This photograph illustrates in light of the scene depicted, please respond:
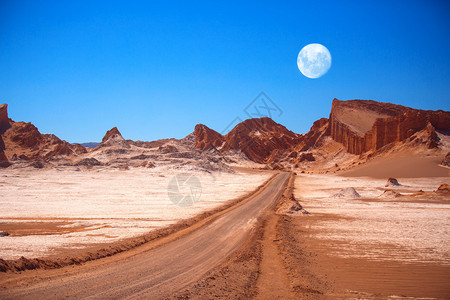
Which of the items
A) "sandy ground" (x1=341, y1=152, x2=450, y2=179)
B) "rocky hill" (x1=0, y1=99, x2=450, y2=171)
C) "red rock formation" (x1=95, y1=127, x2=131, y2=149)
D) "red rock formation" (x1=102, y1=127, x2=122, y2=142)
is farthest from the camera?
"red rock formation" (x1=102, y1=127, x2=122, y2=142)

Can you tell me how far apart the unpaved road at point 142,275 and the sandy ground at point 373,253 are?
10.2 ft

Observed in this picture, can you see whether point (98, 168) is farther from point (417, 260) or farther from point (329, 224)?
point (417, 260)

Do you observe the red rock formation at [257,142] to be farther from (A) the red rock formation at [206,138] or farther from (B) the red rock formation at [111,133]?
(B) the red rock formation at [111,133]

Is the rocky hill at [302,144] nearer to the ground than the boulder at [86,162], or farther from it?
farther from it

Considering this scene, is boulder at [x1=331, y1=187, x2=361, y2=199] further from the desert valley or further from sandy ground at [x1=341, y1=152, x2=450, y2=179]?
sandy ground at [x1=341, y1=152, x2=450, y2=179]

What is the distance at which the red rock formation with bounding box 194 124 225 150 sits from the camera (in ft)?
470

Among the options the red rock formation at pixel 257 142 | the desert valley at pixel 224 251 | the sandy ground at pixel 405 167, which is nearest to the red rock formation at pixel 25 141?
the desert valley at pixel 224 251

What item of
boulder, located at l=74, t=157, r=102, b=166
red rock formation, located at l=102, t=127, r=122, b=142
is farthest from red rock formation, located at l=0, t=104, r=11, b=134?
boulder, located at l=74, t=157, r=102, b=166

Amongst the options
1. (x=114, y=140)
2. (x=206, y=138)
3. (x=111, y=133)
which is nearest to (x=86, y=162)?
(x=114, y=140)

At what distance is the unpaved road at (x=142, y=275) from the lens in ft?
23.4

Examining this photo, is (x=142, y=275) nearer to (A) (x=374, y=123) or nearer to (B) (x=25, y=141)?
(A) (x=374, y=123)

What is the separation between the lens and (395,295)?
7.28 m

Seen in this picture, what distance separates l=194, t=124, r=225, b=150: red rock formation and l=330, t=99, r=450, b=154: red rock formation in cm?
5686

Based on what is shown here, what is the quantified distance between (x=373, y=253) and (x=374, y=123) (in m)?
76.1
